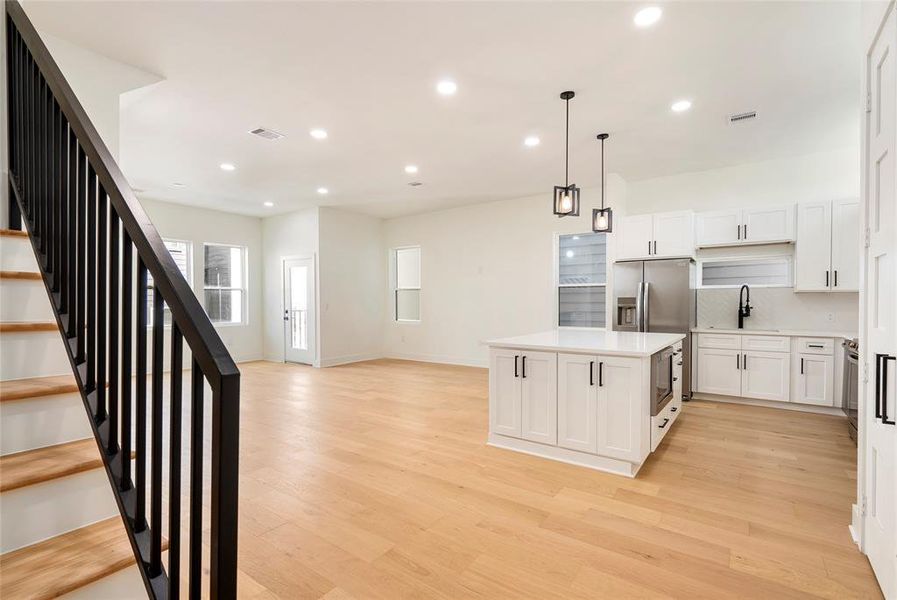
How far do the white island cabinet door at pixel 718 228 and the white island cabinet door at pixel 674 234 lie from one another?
121 mm

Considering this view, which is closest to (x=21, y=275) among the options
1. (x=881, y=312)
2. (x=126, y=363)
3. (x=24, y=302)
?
(x=24, y=302)

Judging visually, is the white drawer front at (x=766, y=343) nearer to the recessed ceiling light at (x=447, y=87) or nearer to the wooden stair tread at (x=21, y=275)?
the recessed ceiling light at (x=447, y=87)

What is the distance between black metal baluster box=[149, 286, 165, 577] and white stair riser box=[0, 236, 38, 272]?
126 cm

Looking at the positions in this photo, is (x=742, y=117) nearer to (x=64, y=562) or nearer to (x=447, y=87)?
(x=447, y=87)

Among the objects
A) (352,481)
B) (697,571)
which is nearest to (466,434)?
(352,481)

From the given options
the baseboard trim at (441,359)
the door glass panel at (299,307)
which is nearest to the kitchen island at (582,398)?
the baseboard trim at (441,359)

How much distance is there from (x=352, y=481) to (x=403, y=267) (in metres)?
6.26

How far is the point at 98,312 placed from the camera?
1.42m

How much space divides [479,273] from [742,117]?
14.6 feet

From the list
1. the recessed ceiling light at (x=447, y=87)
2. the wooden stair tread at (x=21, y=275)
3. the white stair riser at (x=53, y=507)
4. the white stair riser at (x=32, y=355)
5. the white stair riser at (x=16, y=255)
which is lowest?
the white stair riser at (x=53, y=507)

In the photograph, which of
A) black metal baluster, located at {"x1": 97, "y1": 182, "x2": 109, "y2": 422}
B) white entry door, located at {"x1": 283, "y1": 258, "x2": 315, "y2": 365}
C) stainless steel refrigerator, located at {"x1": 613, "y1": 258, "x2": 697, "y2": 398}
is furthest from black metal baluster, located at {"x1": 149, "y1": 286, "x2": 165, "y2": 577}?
white entry door, located at {"x1": 283, "y1": 258, "x2": 315, "y2": 365}

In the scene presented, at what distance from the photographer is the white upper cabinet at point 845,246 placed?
14.9 ft

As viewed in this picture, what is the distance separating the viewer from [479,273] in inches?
302

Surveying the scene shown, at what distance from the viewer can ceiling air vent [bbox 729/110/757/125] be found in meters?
3.88
